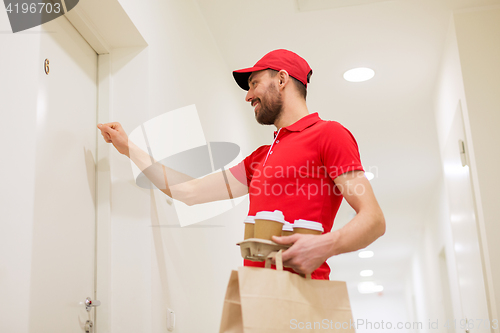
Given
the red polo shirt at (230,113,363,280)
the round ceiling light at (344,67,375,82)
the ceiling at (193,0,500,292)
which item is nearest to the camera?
the red polo shirt at (230,113,363,280)

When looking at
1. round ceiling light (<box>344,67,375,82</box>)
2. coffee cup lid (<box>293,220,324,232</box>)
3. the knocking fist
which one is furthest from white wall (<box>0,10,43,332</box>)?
round ceiling light (<box>344,67,375,82</box>)

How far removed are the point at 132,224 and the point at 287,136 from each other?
473 mm

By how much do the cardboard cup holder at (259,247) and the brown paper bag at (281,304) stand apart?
0.02 meters

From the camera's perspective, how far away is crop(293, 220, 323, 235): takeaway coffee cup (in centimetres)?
93

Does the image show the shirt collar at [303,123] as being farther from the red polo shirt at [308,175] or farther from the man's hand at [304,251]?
the man's hand at [304,251]

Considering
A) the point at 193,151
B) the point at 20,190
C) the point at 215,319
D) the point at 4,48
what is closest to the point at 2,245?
the point at 20,190

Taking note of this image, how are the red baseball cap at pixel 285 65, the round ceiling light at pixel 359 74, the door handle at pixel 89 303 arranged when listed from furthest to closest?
the round ceiling light at pixel 359 74 < the red baseball cap at pixel 285 65 < the door handle at pixel 89 303

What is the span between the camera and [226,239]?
→ 2.09m

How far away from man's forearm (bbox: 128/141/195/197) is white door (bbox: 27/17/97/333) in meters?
0.13

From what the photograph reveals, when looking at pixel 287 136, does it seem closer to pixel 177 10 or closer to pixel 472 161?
pixel 177 10

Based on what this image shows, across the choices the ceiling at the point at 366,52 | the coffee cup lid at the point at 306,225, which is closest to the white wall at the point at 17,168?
the coffee cup lid at the point at 306,225

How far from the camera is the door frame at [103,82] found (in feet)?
3.99

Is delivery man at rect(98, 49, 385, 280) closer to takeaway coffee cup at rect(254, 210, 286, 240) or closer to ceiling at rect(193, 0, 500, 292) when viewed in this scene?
takeaway coffee cup at rect(254, 210, 286, 240)

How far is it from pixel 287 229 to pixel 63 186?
0.55 metres
